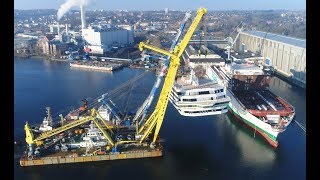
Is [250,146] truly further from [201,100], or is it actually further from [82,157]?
[82,157]

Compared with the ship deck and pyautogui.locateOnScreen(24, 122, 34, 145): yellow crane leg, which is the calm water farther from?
the ship deck

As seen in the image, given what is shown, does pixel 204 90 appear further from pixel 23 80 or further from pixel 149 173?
pixel 23 80

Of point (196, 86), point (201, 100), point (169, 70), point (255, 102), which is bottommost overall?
point (255, 102)

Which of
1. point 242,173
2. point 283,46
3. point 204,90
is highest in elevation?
point 283,46

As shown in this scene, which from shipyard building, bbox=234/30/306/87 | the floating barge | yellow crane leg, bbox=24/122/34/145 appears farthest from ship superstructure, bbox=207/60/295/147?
yellow crane leg, bbox=24/122/34/145

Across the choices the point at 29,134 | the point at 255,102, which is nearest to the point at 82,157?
the point at 29,134
